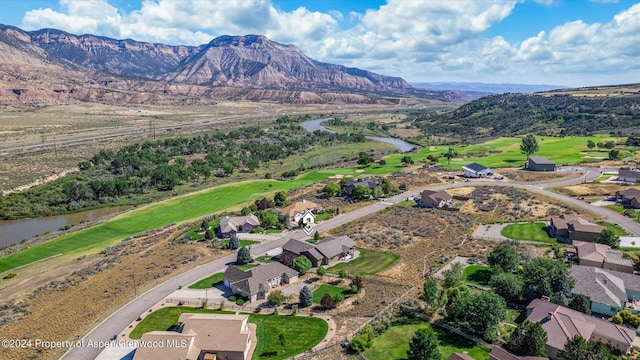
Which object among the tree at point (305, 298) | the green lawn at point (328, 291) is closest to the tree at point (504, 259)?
the green lawn at point (328, 291)

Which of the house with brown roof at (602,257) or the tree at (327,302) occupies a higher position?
the house with brown roof at (602,257)

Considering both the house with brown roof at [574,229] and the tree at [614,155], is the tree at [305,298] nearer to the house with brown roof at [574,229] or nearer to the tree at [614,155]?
the house with brown roof at [574,229]

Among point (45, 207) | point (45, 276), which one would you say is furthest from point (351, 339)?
point (45, 207)

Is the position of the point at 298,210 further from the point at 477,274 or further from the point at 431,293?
the point at 431,293

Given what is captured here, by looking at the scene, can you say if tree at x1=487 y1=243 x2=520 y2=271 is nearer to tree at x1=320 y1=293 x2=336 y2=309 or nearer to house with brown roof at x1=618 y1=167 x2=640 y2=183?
tree at x1=320 y1=293 x2=336 y2=309

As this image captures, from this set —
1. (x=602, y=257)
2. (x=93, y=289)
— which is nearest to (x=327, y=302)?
(x=93, y=289)
